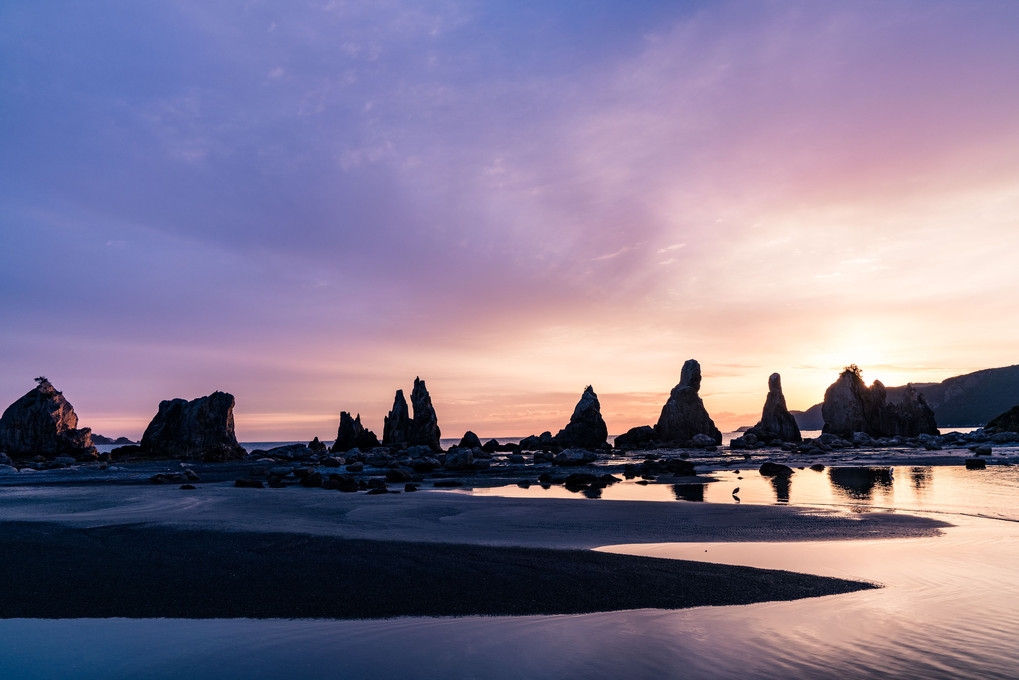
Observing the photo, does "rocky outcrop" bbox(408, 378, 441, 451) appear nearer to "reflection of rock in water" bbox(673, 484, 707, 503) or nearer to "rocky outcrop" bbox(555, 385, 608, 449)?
"rocky outcrop" bbox(555, 385, 608, 449)

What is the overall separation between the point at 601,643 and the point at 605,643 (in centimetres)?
5

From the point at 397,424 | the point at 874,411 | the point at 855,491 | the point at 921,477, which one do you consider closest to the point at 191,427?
the point at 397,424

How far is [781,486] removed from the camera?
31938mm

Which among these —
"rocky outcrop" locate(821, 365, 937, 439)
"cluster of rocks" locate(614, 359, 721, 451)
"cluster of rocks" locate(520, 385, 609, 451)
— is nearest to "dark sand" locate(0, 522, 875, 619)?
"cluster of rocks" locate(520, 385, 609, 451)

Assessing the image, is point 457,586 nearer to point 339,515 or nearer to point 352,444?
point 339,515

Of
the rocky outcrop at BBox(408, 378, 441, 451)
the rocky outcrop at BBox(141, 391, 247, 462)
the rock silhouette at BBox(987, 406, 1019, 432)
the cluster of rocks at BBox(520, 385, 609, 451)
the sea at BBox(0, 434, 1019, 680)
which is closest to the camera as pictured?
the sea at BBox(0, 434, 1019, 680)

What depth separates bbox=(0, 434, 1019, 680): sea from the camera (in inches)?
243

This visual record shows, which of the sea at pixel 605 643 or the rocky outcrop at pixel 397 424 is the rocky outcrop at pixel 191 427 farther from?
the sea at pixel 605 643

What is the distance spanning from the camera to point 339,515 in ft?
65.8

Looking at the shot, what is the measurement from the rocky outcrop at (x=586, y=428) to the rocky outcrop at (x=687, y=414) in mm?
15876

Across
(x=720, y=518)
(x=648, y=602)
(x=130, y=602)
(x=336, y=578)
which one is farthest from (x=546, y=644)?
(x=720, y=518)

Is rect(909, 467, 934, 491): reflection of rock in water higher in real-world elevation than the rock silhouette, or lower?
lower

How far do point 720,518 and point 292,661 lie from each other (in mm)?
16452

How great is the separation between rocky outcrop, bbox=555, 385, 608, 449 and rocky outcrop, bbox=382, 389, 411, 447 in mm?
32612
